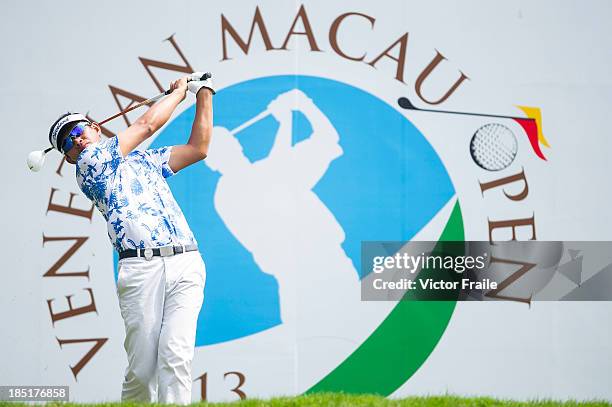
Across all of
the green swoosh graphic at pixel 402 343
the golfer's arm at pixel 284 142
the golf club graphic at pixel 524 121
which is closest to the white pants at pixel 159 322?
the golfer's arm at pixel 284 142

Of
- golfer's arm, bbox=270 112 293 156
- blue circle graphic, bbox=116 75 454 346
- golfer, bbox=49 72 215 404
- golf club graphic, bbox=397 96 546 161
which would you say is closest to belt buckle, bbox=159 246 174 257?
golfer, bbox=49 72 215 404

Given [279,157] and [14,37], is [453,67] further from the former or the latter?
[14,37]

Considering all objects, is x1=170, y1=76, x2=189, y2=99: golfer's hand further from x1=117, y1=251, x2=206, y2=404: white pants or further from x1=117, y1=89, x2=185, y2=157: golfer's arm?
x1=117, y1=251, x2=206, y2=404: white pants

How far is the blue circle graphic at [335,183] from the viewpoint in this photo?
4.79 meters

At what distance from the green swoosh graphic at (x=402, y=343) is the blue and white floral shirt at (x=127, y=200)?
1.49 metres

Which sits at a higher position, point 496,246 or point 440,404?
point 496,246

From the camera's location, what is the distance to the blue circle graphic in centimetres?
479

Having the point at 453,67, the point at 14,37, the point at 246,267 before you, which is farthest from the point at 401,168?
the point at 14,37

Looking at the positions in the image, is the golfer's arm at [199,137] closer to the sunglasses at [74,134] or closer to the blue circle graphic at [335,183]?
the sunglasses at [74,134]

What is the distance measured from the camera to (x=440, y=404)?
3.44 m

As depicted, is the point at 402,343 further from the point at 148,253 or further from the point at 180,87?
the point at 180,87

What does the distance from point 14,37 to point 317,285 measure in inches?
84.7

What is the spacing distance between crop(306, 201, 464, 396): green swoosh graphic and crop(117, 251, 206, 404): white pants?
1391 mm

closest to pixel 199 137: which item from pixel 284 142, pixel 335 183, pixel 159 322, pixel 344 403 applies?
pixel 159 322
